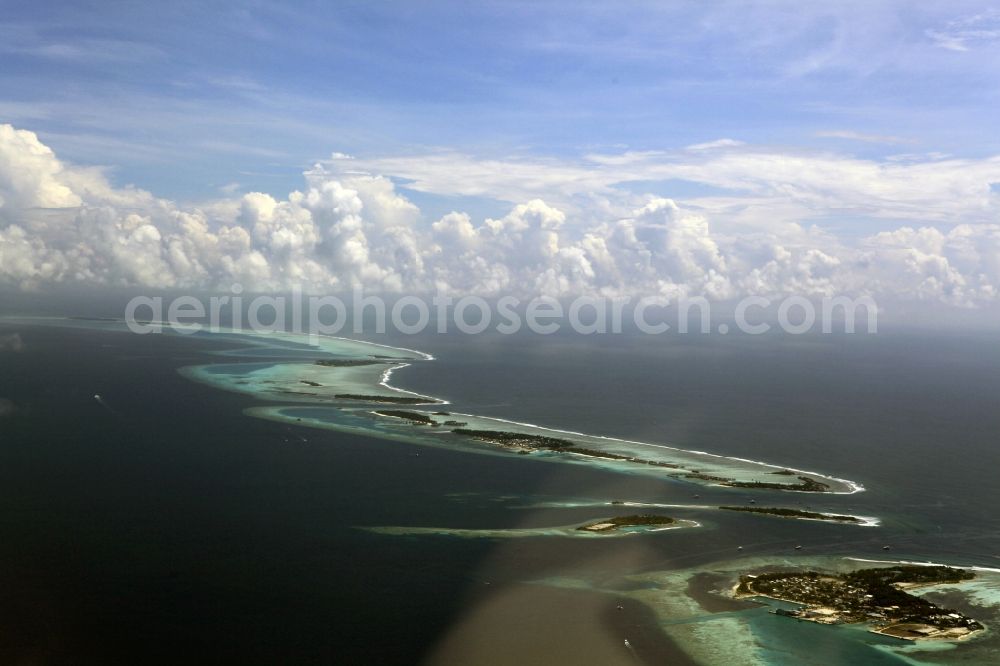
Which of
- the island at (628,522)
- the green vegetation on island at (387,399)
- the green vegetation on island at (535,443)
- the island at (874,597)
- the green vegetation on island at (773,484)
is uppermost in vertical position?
the green vegetation on island at (387,399)

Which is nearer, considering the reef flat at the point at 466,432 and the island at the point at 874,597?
the island at the point at 874,597

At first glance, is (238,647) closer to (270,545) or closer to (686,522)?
(270,545)

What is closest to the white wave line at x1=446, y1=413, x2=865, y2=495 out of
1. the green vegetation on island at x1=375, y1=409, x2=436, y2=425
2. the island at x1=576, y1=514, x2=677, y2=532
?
the green vegetation on island at x1=375, y1=409, x2=436, y2=425

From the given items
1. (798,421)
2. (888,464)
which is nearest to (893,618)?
(888,464)

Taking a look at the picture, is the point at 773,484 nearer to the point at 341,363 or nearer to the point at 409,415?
the point at 409,415

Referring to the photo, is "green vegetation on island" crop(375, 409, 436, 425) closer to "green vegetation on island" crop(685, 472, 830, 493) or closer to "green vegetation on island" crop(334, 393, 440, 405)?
"green vegetation on island" crop(334, 393, 440, 405)

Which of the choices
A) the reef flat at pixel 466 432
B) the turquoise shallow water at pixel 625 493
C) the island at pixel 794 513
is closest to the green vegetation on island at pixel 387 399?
the reef flat at pixel 466 432

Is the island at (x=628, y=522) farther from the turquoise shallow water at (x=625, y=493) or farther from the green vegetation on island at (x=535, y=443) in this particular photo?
the green vegetation on island at (x=535, y=443)
